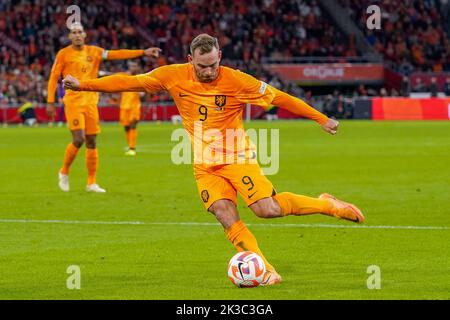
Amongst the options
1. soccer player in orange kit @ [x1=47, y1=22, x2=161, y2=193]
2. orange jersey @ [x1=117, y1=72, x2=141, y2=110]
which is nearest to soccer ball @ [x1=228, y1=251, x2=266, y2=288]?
soccer player in orange kit @ [x1=47, y1=22, x2=161, y2=193]

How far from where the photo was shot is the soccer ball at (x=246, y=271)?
9352 millimetres

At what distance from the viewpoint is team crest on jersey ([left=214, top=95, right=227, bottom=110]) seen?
A: 1000 centimetres

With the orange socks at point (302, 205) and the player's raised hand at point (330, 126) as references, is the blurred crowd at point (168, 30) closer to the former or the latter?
the orange socks at point (302, 205)

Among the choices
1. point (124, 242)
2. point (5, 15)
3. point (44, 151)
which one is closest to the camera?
point (124, 242)

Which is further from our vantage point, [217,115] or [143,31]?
[143,31]

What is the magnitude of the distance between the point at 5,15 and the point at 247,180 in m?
45.5

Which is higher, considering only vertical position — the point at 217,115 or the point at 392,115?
the point at 217,115

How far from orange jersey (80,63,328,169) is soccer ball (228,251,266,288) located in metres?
1.06

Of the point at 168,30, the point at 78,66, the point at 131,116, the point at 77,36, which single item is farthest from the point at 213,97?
the point at 168,30

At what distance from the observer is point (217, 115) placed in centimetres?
1007

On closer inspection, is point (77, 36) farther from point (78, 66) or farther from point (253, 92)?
point (253, 92)
